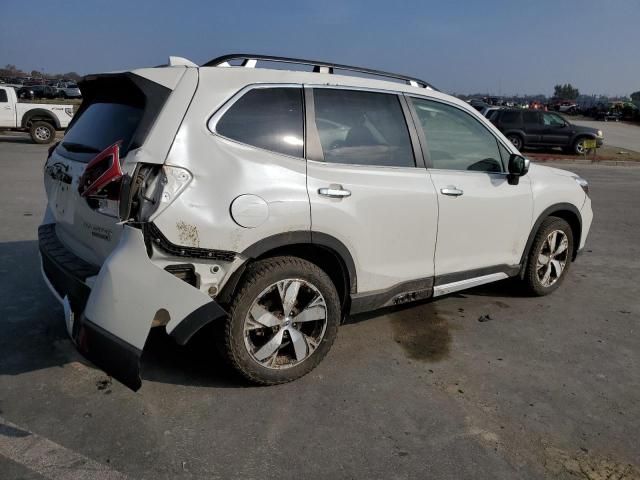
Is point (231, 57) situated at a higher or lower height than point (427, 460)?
higher

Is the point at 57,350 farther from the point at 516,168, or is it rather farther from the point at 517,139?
the point at 517,139

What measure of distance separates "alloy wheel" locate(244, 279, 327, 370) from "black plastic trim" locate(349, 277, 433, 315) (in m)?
0.31

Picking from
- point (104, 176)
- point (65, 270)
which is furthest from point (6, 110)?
point (104, 176)

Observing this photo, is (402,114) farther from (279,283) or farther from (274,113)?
(279,283)

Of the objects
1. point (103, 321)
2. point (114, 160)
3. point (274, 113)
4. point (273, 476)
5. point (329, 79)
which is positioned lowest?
point (273, 476)

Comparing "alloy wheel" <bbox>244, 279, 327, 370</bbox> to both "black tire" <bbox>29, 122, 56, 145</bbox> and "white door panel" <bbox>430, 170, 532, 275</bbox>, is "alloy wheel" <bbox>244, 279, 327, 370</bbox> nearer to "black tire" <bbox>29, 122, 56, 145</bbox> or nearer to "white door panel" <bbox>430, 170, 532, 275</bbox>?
"white door panel" <bbox>430, 170, 532, 275</bbox>

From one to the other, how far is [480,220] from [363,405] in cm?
172

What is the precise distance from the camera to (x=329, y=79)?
347cm

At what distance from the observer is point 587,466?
267cm

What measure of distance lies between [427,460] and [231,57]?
2416mm

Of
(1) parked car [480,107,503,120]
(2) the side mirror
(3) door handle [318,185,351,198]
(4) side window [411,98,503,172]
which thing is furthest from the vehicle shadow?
(1) parked car [480,107,503,120]

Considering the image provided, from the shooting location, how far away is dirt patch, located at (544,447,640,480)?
2.61 m

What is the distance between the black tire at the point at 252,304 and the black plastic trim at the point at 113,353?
55 centimetres

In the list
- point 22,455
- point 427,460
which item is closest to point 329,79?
point 427,460
